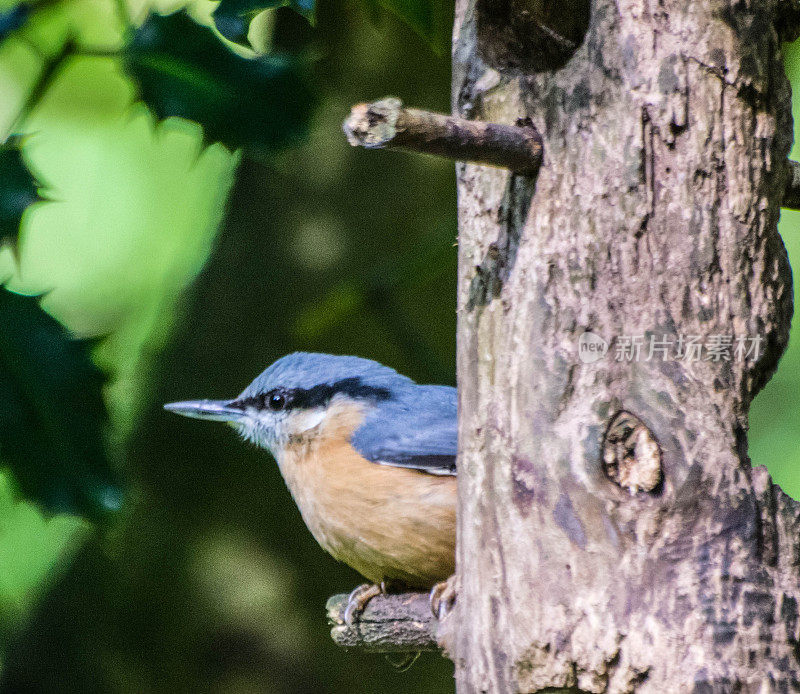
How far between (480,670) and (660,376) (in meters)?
0.51

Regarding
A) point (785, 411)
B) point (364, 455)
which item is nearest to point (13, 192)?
point (364, 455)

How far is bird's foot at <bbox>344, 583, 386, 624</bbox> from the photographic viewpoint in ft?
5.75

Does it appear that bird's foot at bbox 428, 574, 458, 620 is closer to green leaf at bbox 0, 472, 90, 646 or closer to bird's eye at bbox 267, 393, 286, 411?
bird's eye at bbox 267, 393, 286, 411

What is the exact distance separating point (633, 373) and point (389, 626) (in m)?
0.72

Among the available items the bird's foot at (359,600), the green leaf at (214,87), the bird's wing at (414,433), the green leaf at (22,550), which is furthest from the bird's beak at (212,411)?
the green leaf at (22,550)

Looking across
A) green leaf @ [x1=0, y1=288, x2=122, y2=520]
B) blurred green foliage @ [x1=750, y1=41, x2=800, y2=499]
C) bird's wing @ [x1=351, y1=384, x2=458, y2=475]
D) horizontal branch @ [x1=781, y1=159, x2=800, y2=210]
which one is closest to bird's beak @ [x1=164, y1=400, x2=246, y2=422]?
green leaf @ [x1=0, y1=288, x2=122, y2=520]

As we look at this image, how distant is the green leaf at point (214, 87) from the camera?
209 cm

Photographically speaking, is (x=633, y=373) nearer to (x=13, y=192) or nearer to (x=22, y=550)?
(x=13, y=192)

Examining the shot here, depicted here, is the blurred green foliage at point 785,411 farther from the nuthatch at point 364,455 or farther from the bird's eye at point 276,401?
the bird's eye at point 276,401

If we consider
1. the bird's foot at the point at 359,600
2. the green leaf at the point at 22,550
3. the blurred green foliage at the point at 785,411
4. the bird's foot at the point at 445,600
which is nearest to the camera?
the bird's foot at the point at 445,600

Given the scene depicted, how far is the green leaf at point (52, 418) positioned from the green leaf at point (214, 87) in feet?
1.83

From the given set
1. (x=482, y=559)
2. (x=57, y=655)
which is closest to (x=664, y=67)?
(x=482, y=559)

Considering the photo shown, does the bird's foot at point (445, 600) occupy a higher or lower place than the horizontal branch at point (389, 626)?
higher

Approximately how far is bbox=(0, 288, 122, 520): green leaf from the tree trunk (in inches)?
36.9
